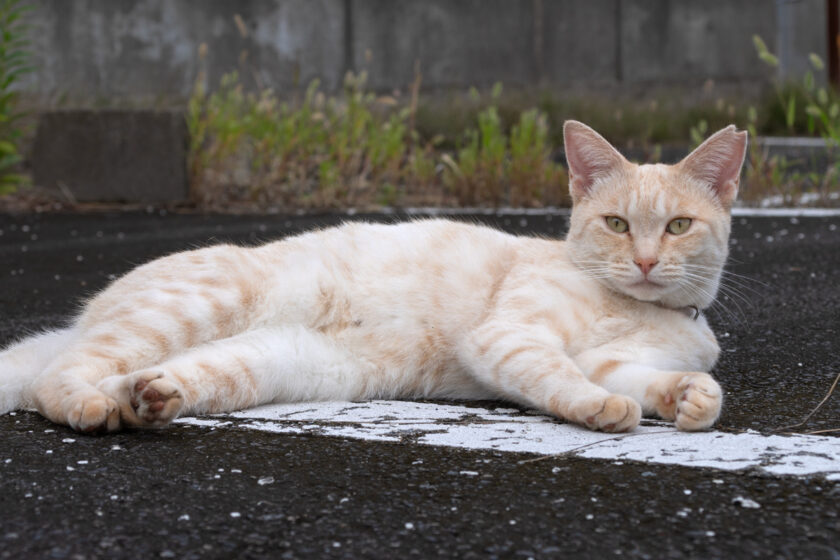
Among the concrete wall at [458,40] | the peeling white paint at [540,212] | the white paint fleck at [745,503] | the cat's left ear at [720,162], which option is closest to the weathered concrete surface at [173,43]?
the concrete wall at [458,40]

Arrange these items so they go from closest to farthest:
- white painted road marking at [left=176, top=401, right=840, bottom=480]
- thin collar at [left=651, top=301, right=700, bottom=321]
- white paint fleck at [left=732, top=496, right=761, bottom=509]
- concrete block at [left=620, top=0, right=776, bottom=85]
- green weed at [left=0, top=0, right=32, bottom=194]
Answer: white paint fleck at [left=732, top=496, right=761, bottom=509]
white painted road marking at [left=176, top=401, right=840, bottom=480]
thin collar at [left=651, top=301, right=700, bottom=321]
green weed at [left=0, top=0, right=32, bottom=194]
concrete block at [left=620, top=0, right=776, bottom=85]

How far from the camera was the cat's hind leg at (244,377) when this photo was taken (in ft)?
8.17

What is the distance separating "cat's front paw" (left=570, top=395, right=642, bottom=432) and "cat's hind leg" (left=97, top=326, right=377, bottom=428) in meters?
0.80

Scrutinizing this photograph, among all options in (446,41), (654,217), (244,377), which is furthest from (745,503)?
(446,41)

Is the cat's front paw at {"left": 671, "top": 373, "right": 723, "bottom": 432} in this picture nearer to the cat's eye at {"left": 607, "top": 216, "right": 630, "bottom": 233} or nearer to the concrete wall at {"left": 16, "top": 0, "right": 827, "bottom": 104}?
the cat's eye at {"left": 607, "top": 216, "right": 630, "bottom": 233}

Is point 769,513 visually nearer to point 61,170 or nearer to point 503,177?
point 503,177

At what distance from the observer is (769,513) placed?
1.92 meters

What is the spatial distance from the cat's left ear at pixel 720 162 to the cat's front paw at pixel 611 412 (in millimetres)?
948

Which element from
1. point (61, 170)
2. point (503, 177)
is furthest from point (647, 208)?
point (61, 170)

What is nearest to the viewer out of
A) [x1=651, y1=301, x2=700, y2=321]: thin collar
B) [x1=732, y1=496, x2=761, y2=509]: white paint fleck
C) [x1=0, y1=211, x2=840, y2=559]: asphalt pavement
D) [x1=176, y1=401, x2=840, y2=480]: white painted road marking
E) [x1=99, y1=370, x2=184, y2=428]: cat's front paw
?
[x1=0, y1=211, x2=840, y2=559]: asphalt pavement

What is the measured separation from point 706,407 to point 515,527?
82cm

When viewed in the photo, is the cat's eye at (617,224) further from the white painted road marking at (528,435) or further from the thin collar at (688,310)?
the white painted road marking at (528,435)

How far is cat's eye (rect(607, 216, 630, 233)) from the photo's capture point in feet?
9.97

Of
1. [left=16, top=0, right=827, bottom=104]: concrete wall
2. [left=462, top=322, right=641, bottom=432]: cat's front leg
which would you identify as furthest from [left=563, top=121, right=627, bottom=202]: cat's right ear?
[left=16, top=0, right=827, bottom=104]: concrete wall
